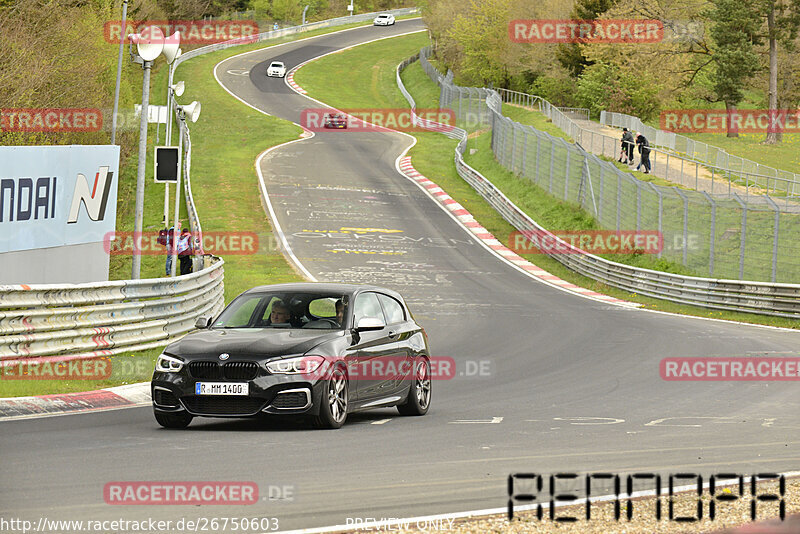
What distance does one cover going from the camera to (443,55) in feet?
325

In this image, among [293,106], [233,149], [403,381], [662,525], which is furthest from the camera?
[293,106]

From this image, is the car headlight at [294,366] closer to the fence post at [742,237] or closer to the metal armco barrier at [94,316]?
the metal armco barrier at [94,316]

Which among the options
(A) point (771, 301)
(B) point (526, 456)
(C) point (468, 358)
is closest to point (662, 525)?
(B) point (526, 456)

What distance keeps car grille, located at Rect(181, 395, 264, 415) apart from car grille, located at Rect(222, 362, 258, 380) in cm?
20

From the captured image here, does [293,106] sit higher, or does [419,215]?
[293,106]

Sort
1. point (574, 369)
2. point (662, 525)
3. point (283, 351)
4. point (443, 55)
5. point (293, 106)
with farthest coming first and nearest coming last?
point (443, 55)
point (293, 106)
point (574, 369)
point (283, 351)
point (662, 525)

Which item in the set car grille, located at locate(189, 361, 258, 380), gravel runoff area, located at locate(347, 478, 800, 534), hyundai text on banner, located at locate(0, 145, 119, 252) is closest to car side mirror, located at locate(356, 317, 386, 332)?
car grille, located at locate(189, 361, 258, 380)

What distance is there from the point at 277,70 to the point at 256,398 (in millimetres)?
84923

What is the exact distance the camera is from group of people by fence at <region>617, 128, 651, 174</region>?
4625cm

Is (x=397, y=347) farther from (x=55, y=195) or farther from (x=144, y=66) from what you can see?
(x=144, y=66)

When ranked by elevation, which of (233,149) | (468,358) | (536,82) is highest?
(536,82)

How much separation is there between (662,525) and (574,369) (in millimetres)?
11053

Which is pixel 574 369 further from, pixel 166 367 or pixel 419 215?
pixel 419 215

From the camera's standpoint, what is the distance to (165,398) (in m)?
10.9
